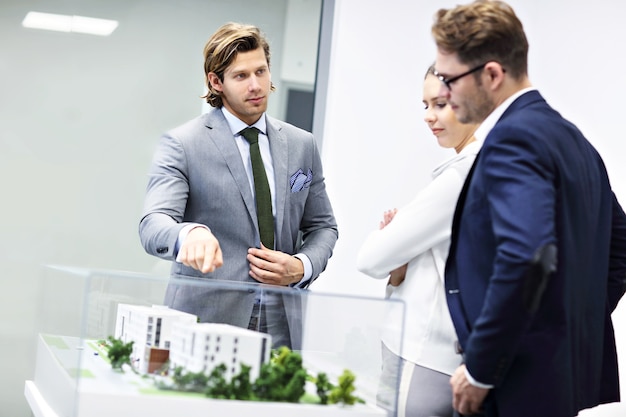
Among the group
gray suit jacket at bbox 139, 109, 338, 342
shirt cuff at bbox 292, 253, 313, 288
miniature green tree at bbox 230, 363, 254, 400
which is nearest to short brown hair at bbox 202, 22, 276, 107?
gray suit jacket at bbox 139, 109, 338, 342

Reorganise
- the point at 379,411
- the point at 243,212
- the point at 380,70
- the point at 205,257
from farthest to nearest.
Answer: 1. the point at 380,70
2. the point at 243,212
3. the point at 205,257
4. the point at 379,411

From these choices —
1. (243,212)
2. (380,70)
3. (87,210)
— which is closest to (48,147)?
(87,210)

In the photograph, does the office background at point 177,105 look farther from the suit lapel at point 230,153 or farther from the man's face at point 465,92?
the man's face at point 465,92

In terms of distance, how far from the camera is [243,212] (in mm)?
2674

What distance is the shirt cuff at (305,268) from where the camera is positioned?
2611mm

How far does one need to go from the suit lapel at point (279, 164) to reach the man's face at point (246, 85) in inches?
3.2

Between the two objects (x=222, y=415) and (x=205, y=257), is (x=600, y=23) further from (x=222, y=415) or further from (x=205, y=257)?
(x=222, y=415)

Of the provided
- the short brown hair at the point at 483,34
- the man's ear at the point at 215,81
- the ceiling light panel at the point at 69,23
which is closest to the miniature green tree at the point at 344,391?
the short brown hair at the point at 483,34

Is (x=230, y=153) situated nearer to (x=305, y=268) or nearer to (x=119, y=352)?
(x=305, y=268)

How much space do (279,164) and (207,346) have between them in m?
1.18

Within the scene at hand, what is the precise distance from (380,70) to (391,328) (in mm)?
2984

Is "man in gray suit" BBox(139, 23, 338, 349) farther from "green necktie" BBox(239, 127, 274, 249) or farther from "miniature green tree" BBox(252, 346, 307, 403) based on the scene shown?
"miniature green tree" BBox(252, 346, 307, 403)

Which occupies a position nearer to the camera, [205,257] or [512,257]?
[512,257]

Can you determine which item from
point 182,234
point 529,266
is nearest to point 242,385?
point 529,266
